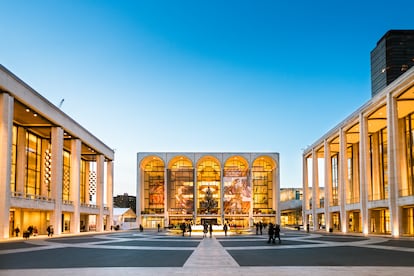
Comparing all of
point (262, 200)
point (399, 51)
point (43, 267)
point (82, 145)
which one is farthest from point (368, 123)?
point (399, 51)

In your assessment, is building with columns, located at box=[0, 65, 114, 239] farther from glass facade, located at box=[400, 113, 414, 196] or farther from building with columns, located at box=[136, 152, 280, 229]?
glass facade, located at box=[400, 113, 414, 196]

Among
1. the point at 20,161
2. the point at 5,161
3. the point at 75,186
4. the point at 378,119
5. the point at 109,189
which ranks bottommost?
the point at 109,189

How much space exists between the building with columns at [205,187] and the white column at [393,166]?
5882 cm

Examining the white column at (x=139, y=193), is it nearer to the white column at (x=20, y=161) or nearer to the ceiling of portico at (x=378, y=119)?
the white column at (x=20, y=161)

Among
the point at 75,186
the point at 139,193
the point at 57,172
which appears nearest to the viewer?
the point at 57,172

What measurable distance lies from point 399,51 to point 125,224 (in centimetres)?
15098

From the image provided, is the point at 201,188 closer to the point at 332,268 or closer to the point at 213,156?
the point at 213,156

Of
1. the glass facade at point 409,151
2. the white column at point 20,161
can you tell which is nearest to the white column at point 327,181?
the glass facade at point 409,151

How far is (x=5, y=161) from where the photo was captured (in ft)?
129

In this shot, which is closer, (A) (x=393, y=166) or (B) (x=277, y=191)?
(A) (x=393, y=166)

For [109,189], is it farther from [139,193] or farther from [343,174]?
[343,174]

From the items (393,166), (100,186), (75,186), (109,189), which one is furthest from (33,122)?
(393,166)

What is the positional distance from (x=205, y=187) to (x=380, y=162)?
187 ft

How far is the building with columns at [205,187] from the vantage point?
10725cm
